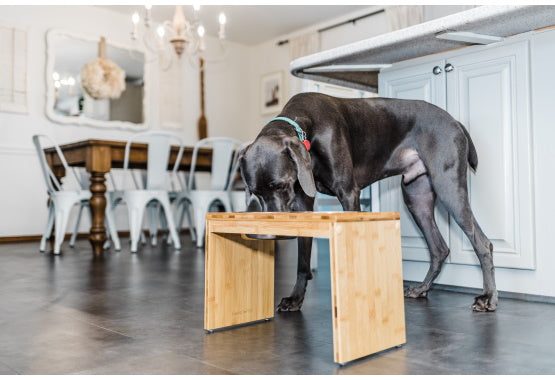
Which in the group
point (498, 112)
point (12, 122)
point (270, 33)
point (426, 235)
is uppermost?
point (270, 33)

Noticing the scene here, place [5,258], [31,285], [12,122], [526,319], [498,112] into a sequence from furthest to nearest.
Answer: [12,122] → [5,258] → [31,285] → [498,112] → [526,319]

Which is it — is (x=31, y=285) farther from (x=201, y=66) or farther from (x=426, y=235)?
(x=201, y=66)

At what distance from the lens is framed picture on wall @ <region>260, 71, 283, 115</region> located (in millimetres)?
7332

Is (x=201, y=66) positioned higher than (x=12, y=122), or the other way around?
(x=201, y=66)

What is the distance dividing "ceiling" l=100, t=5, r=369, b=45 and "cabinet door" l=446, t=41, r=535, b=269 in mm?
4513

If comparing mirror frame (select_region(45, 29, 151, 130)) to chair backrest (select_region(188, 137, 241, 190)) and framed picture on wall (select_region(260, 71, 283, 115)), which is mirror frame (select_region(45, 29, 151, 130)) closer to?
framed picture on wall (select_region(260, 71, 283, 115))

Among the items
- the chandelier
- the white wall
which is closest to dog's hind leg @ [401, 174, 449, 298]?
the chandelier

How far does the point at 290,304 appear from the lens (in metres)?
1.87

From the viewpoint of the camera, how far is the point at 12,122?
5539 millimetres

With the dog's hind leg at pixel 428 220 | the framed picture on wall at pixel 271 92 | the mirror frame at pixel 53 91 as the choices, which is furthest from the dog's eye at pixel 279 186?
the framed picture on wall at pixel 271 92

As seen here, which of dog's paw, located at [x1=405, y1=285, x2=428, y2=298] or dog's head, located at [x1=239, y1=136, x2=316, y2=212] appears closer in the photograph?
dog's head, located at [x1=239, y1=136, x2=316, y2=212]

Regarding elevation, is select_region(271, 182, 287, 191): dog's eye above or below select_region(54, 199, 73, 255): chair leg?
above

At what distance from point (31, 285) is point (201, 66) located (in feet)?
17.2
